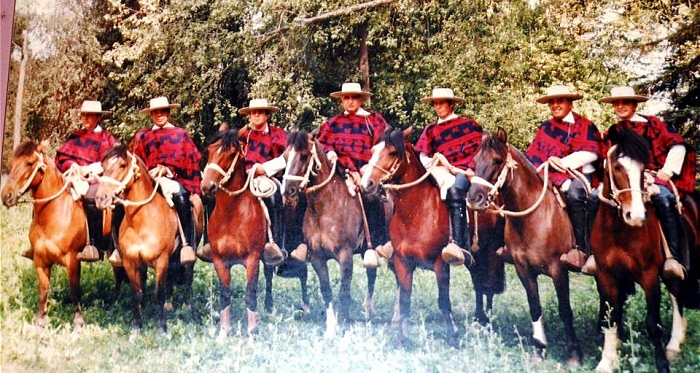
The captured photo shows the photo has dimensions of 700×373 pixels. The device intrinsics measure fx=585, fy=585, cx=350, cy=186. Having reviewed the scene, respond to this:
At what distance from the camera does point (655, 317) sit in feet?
11.6

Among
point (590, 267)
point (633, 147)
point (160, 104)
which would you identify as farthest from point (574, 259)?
point (160, 104)

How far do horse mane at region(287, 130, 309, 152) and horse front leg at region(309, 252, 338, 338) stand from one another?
2.74 feet

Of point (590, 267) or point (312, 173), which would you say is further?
point (312, 173)

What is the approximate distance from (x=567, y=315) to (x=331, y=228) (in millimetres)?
1745

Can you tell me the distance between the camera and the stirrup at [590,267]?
3.80m

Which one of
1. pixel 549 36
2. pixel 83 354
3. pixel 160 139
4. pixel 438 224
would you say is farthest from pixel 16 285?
pixel 549 36

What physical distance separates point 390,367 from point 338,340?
0.42m

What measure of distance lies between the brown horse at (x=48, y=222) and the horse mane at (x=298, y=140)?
71.8 inches

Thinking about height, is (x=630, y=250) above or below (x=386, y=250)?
above

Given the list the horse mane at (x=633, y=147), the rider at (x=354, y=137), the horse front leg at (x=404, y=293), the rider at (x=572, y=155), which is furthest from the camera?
the rider at (x=354, y=137)

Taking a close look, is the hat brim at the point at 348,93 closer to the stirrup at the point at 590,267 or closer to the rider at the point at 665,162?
the rider at the point at 665,162

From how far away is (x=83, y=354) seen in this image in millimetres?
4344

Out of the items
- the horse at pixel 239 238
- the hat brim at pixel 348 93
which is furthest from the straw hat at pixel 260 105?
the hat brim at pixel 348 93

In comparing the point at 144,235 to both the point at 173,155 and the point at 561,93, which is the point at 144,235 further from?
the point at 561,93
